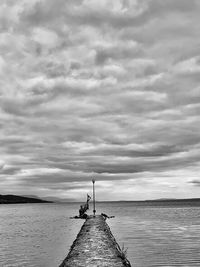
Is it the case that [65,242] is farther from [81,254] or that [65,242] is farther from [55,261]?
[81,254]

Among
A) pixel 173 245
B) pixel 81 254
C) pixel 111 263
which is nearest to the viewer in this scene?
pixel 111 263

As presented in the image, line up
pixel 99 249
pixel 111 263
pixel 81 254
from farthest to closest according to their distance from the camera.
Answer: pixel 99 249
pixel 81 254
pixel 111 263

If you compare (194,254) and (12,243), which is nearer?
(194,254)

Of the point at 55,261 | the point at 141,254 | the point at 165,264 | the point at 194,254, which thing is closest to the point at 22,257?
the point at 55,261

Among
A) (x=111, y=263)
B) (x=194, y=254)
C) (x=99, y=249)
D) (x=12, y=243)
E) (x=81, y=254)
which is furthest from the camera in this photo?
(x=12, y=243)

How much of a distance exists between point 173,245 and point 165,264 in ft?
28.4

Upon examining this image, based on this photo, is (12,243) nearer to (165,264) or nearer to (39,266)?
(39,266)

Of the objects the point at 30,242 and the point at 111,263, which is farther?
the point at 30,242

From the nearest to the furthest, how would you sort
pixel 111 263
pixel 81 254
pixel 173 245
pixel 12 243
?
pixel 111 263
pixel 81 254
pixel 173 245
pixel 12 243

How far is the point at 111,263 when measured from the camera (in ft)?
64.8

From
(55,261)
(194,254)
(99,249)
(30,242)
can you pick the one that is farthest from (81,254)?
(30,242)

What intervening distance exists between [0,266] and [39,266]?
2417mm

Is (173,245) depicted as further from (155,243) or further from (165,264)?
(165,264)

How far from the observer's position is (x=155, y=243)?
32.8m
